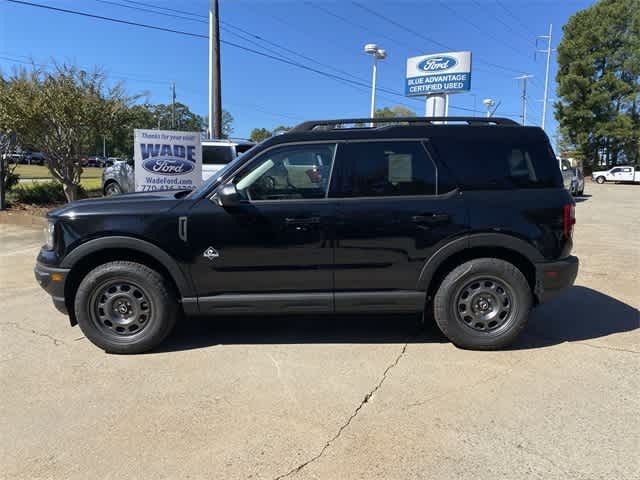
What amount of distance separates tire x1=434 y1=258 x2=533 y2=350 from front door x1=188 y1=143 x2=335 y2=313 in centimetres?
104

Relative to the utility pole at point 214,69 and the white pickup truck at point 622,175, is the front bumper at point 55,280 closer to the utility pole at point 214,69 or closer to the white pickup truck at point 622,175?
the utility pole at point 214,69

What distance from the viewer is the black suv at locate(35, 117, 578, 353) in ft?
12.4

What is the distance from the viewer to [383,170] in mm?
Answer: 3867

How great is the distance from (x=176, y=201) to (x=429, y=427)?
8.75ft

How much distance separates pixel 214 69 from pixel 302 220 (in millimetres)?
13559

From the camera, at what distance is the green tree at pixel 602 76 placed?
142 feet

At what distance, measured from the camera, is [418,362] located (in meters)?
3.78

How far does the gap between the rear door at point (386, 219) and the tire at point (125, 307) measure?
1527 mm

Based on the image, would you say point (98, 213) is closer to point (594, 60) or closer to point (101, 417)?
point (101, 417)

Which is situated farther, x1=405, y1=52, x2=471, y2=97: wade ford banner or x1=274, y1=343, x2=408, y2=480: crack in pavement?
x1=405, y1=52, x2=471, y2=97: wade ford banner

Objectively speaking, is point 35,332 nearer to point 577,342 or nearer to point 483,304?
point 483,304

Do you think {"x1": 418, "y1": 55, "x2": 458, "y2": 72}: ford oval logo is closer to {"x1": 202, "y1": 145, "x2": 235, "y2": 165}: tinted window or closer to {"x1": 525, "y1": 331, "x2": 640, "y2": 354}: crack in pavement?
{"x1": 202, "y1": 145, "x2": 235, "y2": 165}: tinted window

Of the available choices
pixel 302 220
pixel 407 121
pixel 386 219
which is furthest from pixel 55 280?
pixel 407 121

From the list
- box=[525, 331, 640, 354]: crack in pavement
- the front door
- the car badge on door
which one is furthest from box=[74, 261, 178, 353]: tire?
box=[525, 331, 640, 354]: crack in pavement
